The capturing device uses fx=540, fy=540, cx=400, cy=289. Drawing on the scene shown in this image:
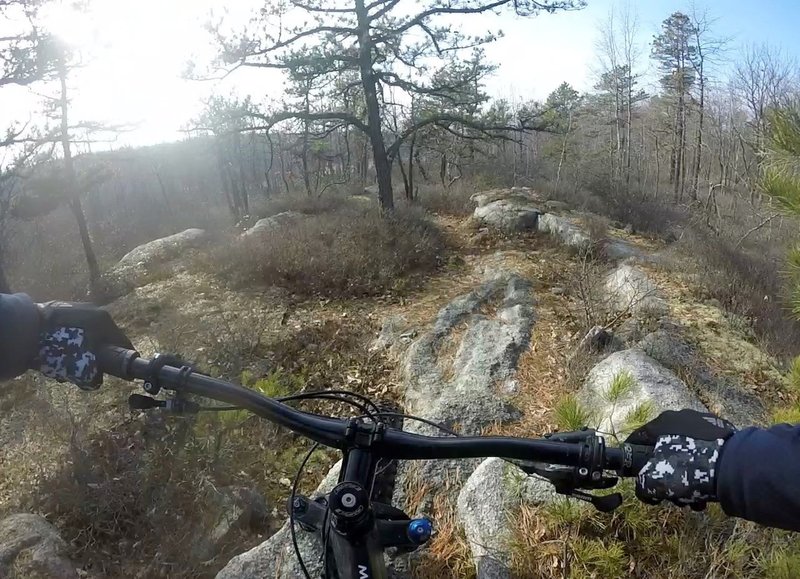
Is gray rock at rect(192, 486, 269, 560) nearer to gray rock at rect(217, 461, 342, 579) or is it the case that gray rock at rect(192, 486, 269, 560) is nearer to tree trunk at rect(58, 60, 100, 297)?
gray rock at rect(217, 461, 342, 579)

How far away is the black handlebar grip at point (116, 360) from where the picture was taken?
127 cm

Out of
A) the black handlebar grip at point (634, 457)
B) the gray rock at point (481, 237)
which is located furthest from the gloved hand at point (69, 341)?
the gray rock at point (481, 237)

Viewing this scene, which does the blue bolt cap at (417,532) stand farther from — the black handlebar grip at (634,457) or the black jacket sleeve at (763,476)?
the black jacket sleeve at (763,476)

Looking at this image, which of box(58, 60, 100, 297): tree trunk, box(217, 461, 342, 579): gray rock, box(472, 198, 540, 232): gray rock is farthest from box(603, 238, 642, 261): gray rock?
box(58, 60, 100, 297): tree trunk

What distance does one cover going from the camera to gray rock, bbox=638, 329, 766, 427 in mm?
3693

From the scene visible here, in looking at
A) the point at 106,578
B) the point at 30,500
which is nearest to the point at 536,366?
the point at 106,578

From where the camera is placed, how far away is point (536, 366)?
4961 millimetres

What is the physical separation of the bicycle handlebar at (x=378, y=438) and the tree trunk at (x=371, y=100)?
1081 centimetres

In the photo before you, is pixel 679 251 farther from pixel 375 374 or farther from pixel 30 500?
pixel 30 500

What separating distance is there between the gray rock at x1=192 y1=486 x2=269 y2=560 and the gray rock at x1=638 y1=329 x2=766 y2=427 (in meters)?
3.38

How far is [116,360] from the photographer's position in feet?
4.17

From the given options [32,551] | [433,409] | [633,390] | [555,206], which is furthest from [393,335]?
[555,206]

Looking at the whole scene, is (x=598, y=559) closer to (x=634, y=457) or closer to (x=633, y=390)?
(x=633, y=390)

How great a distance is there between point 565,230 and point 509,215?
199 centimetres
